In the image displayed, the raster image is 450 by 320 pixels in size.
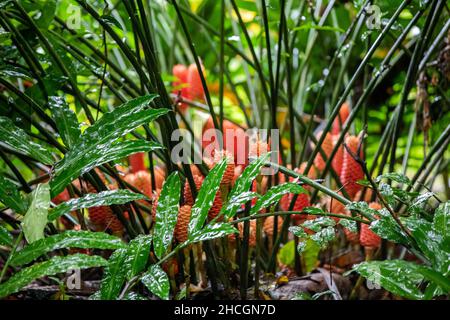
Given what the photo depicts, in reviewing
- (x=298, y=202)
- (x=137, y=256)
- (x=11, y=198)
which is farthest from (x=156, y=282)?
(x=298, y=202)

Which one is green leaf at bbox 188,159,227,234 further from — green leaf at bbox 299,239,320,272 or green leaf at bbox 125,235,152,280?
green leaf at bbox 299,239,320,272

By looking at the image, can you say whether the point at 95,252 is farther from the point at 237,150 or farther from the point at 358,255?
the point at 358,255

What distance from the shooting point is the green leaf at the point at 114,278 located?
468mm

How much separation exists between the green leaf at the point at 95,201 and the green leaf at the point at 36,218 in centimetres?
5

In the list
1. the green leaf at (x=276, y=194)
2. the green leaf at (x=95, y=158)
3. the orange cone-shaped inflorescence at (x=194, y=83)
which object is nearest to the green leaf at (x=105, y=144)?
the green leaf at (x=95, y=158)

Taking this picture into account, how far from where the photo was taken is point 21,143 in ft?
1.59

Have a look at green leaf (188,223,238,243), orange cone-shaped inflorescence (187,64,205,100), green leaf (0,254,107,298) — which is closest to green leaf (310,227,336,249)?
green leaf (188,223,238,243)

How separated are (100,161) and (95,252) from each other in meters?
0.36

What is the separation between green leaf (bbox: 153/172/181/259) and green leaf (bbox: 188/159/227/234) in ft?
0.06

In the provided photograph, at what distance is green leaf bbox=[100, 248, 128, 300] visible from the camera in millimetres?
468

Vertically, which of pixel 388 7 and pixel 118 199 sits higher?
pixel 388 7

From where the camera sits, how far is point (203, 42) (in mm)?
1690
